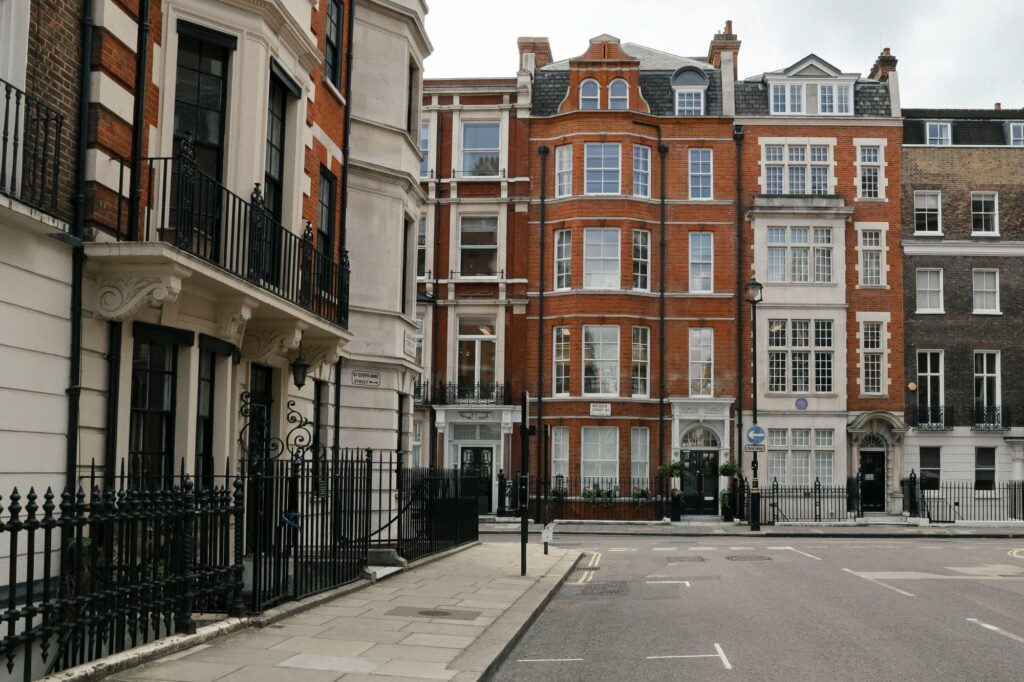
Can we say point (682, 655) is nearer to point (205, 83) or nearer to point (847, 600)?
point (847, 600)

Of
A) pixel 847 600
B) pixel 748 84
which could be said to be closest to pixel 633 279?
pixel 748 84

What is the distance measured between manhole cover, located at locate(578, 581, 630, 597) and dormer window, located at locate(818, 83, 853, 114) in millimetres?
26450

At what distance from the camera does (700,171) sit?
38938 millimetres

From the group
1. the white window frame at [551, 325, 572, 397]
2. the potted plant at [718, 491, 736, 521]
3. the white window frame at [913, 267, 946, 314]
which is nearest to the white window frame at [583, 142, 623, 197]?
the white window frame at [551, 325, 572, 397]

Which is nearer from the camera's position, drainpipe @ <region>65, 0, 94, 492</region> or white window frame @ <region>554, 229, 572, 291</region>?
drainpipe @ <region>65, 0, 94, 492</region>

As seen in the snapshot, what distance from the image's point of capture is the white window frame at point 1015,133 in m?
40.8

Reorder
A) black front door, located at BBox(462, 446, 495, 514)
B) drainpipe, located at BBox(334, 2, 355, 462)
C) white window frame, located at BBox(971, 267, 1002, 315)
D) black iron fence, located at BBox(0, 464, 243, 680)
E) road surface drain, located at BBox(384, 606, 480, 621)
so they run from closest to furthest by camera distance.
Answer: black iron fence, located at BBox(0, 464, 243, 680), road surface drain, located at BBox(384, 606, 480, 621), drainpipe, located at BBox(334, 2, 355, 462), black front door, located at BBox(462, 446, 495, 514), white window frame, located at BBox(971, 267, 1002, 315)

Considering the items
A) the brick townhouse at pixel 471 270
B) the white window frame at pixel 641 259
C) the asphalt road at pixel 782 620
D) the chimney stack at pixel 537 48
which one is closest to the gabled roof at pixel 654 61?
the chimney stack at pixel 537 48

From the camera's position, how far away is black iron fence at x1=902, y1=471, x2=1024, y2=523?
37.3 m

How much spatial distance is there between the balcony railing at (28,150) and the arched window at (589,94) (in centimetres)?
3083

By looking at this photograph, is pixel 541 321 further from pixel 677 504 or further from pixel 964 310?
pixel 964 310

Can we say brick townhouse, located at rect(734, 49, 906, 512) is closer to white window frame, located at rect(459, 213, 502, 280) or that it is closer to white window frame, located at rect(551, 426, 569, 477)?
white window frame, located at rect(551, 426, 569, 477)

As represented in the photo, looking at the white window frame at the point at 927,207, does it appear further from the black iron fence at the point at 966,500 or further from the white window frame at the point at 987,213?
the black iron fence at the point at 966,500

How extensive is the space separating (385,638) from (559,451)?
27.1 m
